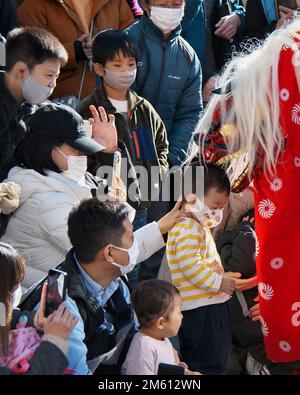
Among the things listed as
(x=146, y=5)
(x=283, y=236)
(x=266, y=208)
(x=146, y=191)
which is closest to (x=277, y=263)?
(x=283, y=236)

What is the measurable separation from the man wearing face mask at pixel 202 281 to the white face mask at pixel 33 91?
88 centimetres

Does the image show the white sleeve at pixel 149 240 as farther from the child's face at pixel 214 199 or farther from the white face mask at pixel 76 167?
the white face mask at pixel 76 167

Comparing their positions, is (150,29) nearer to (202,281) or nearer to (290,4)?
(290,4)

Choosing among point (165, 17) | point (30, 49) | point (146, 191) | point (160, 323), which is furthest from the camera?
point (165, 17)

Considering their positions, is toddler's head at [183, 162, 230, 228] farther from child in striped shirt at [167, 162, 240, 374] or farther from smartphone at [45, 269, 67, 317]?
smartphone at [45, 269, 67, 317]

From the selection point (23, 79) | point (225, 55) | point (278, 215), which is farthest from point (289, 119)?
point (225, 55)

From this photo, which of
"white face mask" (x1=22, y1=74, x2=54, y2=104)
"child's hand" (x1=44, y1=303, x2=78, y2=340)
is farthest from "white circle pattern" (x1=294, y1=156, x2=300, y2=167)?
"white face mask" (x1=22, y1=74, x2=54, y2=104)

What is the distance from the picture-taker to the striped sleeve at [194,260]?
466 cm

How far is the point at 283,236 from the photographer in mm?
3922

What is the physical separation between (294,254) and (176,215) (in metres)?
0.80

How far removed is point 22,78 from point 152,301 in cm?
143

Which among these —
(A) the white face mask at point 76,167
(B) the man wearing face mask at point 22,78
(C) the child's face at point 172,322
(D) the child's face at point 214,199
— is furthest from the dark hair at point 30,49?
(C) the child's face at point 172,322

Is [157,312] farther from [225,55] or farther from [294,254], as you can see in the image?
[225,55]
